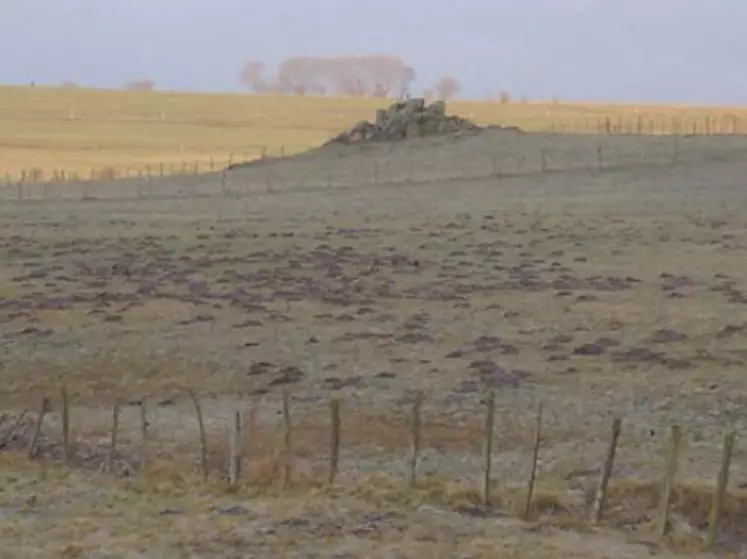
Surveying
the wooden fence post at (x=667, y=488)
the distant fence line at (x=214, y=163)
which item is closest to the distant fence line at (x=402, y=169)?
the distant fence line at (x=214, y=163)

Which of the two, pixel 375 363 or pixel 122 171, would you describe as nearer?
pixel 375 363

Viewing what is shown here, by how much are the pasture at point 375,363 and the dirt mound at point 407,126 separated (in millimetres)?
17530

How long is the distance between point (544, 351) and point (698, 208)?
76.2 ft

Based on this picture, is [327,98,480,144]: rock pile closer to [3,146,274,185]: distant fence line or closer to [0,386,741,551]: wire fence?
[3,146,274,185]: distant fence line

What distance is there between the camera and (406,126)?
69000 millimetres

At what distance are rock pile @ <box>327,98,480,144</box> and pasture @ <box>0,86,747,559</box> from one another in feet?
57.6

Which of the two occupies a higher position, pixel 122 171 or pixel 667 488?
pixel 667 488

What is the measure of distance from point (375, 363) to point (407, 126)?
4788 centimetres

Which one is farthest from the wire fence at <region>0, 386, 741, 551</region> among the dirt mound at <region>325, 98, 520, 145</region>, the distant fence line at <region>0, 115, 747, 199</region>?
the dirt mound at <region>325, 98, 520, 145</region>

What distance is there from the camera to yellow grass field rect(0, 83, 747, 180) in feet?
252

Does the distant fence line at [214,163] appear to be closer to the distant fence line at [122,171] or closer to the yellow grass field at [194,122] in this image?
the distant fence line at [122,171]

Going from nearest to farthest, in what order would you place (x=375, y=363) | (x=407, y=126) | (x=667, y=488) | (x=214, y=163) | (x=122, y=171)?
(x=667, y=488), (x=375, y=363), (x=407, y=126), (x=122, y=171), (x=214, y=163)

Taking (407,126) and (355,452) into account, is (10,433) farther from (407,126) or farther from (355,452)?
(407,126)

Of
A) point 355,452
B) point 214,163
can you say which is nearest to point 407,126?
point 214,163
